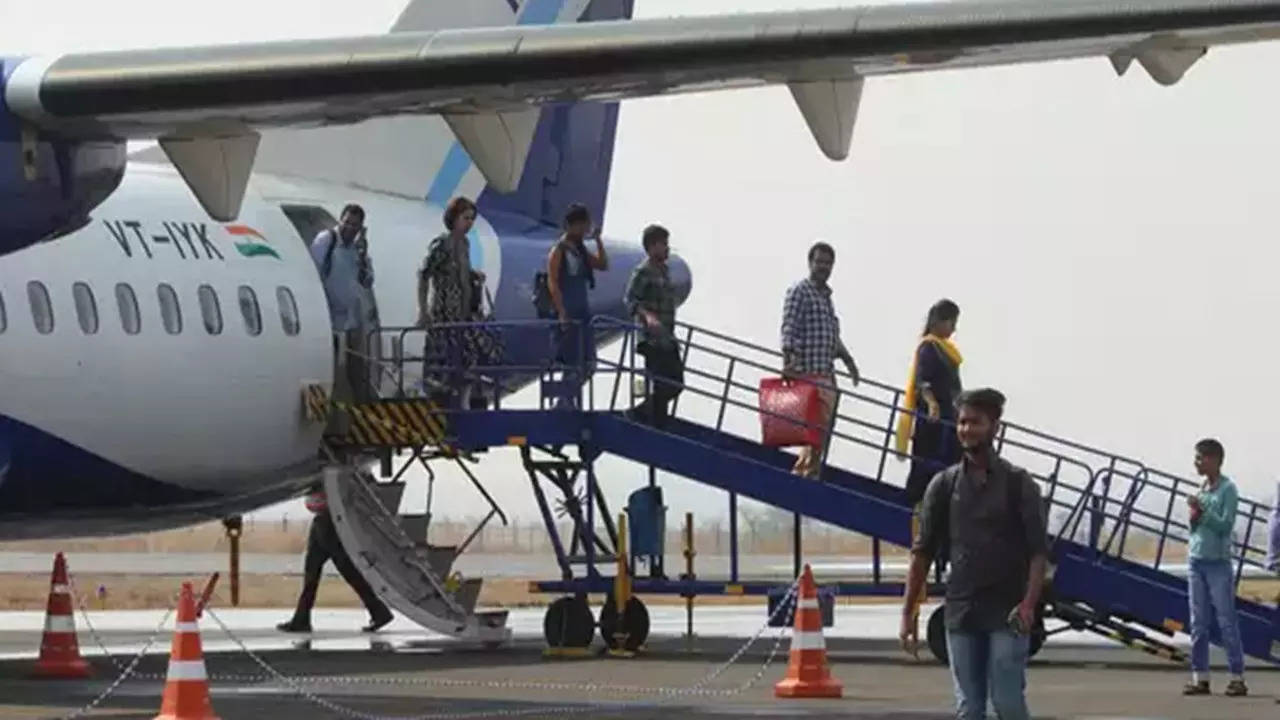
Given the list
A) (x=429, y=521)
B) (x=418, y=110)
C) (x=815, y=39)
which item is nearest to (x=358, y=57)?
(x=418, y=110)

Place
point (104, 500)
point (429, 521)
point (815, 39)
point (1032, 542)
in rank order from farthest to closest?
point (429, 521), point (104, 500), point (815, 39), point (1032, 542)

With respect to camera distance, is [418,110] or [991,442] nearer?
[991,442]

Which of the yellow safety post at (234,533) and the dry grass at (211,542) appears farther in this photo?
the dry grass at (211,542)

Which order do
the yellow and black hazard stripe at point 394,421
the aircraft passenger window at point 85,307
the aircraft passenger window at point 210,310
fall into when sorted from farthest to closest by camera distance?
1. the yellow and black hazard stripe at point 394,421
2. the aircraft passenger window at point 210,310
3. the aircraft passenger window at point 85,307

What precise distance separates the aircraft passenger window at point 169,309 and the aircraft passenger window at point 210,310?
1.06 feet

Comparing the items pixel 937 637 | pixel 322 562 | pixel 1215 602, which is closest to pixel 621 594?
pixel 937 637

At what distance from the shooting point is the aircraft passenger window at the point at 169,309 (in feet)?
65.8

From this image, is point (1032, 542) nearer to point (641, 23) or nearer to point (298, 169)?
point (641, 23)

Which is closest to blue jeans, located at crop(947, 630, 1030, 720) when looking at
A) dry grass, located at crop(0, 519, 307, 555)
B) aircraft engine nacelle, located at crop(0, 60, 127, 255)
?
aircraft engine nacelle, located at crop(0, 60, 127, 255)

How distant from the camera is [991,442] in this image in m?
11.3

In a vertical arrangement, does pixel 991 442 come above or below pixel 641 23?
below

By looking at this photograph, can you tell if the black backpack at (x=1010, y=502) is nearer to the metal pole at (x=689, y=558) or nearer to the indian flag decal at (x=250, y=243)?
the metal pole at (x=689, y=558)

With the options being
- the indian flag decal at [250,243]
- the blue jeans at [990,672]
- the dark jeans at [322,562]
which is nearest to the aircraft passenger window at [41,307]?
the indian flag decal at [250,243]

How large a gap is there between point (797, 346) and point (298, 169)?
16.5ft
